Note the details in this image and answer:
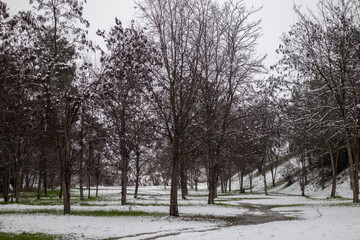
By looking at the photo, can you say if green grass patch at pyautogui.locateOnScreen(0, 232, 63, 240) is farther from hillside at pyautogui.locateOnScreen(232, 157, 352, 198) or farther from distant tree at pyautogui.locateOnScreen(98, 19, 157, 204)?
hillside at pyautogui.locateOnScreen(232, 157, 352, 198)

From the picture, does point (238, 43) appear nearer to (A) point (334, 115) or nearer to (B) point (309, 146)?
(A) point (334, 115)

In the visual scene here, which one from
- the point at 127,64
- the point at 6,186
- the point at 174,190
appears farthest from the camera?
the point at 6,186

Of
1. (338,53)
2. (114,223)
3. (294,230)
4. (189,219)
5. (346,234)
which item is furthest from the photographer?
(338,53)

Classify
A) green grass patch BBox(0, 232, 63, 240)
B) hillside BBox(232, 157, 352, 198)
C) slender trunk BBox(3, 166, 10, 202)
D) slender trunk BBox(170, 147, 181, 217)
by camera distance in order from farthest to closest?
hillside BBox(232, 157, 352, 198)
slender trunk BBox(3, 166, 10, 202)
slender trunk BBox(170, 147, 181, 217)
green grass patch BBox(0, 232, 63, 240)

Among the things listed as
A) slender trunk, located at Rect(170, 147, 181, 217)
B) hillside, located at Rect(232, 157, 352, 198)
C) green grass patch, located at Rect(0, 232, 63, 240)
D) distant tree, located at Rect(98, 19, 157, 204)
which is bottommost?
hillside, located at Rect(232, 157, 352, 198)

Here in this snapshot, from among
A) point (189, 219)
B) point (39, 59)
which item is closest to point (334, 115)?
point (189, 219)

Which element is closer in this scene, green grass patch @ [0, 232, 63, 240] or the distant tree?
green grass patch @ [0, 232, 63, 240]

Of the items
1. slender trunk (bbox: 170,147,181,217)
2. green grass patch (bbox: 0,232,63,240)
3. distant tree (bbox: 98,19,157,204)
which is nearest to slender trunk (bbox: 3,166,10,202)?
distant tree (bbox: 98,19,157,204)

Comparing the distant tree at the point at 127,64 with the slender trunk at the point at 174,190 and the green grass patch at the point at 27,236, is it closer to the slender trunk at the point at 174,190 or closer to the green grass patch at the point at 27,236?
the slender trunk at the point at 174,190

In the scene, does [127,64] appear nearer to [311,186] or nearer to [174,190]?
[174,190]

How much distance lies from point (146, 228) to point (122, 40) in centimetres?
1228

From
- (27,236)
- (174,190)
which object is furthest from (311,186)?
(27,236)

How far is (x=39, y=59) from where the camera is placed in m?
18.8

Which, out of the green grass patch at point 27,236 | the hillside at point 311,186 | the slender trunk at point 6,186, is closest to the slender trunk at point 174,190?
the green grass patch at point 27,236
